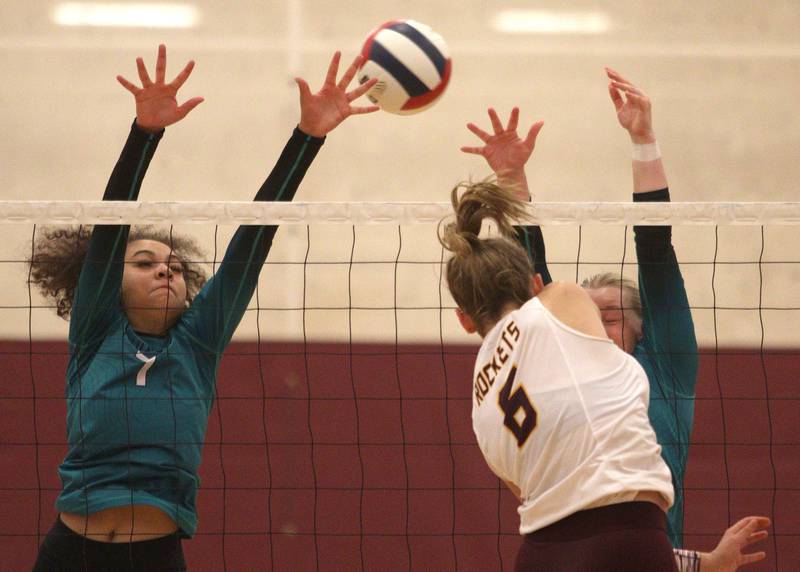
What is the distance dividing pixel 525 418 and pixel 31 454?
393 cm

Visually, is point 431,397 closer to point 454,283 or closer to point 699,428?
point 699,428

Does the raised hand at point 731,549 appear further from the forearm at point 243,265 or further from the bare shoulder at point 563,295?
the forearm at point 243,265

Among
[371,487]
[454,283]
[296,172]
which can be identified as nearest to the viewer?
[454,283]

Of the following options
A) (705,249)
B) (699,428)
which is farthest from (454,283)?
(705,249)

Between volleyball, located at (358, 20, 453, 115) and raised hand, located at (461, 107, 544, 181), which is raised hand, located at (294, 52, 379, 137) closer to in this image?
volleyball, located at (358, 20, 453, 115)

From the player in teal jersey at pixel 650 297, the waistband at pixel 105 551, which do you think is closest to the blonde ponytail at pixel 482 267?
the player in teal jersey at pixel 650 297

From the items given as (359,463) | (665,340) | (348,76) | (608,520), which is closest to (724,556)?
(665,340)

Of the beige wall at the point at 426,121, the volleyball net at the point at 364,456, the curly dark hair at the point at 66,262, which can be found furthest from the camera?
the beige wall at the point at 426,121

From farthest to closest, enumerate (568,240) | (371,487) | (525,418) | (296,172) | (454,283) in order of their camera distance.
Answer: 1. (568,240)
2. (371,487)
3. (296,172)
4. (454,283)
5. (525,418)

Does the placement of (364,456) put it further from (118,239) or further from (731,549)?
(731,549)

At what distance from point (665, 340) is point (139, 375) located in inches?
71.2

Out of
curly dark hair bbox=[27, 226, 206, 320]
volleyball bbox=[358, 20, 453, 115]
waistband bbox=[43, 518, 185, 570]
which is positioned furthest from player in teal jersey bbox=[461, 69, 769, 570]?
waistband bbox=[43, 518, 185, 570]

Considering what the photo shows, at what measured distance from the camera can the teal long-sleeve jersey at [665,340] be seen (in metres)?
3.33

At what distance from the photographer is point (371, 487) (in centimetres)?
544
